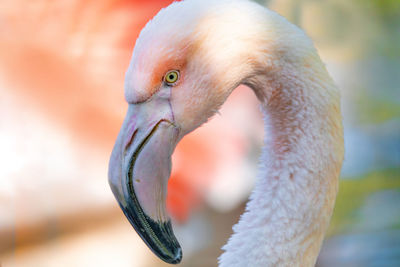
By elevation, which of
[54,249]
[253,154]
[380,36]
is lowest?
[54,249]

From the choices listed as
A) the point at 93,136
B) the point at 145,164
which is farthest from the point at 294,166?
the point at 93,136

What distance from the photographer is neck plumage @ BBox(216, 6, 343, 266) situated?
732 mm

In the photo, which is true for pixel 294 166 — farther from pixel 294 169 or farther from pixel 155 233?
pixel 155 233

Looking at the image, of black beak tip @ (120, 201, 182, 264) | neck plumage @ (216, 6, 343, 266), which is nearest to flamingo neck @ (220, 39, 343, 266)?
neck plumage @ (216, 6, 343, 266)

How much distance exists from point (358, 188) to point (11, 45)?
5.26 ft

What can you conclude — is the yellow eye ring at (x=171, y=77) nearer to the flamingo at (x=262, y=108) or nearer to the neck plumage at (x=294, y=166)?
the flamingo at (x=262, y=108)

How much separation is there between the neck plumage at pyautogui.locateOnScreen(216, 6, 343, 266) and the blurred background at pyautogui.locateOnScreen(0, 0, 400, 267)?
0.84m

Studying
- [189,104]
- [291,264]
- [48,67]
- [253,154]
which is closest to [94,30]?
[48,67]

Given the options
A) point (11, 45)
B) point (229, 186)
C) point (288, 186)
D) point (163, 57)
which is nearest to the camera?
point (163, 57)

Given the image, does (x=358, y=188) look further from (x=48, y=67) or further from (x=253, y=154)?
(x=48, y=67)

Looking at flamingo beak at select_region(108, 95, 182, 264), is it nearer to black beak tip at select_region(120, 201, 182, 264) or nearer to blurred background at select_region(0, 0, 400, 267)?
black beak tip at select_region(120, 201, 182, 264)

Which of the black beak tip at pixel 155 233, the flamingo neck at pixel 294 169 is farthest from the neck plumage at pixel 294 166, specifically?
the black beak tip at pixel 155 233

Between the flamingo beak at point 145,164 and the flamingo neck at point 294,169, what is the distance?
0.18m

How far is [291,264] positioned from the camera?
767 millimetres
